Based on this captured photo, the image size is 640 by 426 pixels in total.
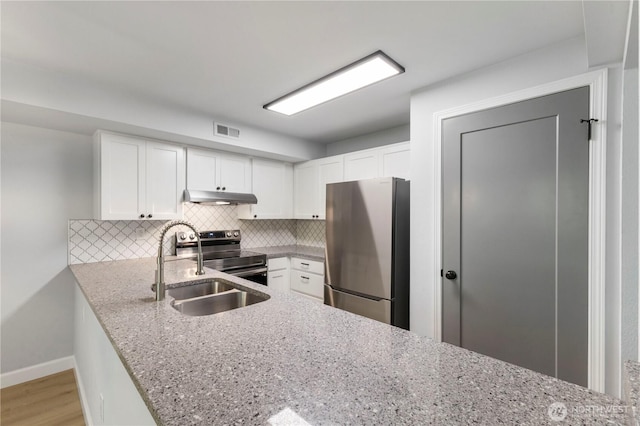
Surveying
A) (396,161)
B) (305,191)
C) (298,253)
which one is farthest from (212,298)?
(305,191)

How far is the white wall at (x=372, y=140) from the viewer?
3.32m

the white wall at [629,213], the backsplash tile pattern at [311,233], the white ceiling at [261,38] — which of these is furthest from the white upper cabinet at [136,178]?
the white wall at [629,213]

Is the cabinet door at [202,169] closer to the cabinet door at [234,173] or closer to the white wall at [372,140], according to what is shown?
the cabinet door at [234,173]

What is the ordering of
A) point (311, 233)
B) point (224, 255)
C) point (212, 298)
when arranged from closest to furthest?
point (212, 298)
point (224, 255)
point (311, 233)

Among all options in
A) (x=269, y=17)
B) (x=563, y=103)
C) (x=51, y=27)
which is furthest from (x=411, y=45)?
(x=51, y=27)

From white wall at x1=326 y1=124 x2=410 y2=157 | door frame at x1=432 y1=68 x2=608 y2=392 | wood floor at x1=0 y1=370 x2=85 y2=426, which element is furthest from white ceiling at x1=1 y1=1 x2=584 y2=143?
wood floor at x1=0 y1=370 x2=85 y2=426

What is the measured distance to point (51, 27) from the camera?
5.15 ft

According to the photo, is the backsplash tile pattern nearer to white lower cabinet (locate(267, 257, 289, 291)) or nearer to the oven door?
white lower cabinet (locate(267, 257, 289, 291))

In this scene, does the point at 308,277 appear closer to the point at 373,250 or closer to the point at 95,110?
the point at 373,250

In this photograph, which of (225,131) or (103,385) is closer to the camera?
(103,385)

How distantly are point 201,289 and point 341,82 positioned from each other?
5.89ft

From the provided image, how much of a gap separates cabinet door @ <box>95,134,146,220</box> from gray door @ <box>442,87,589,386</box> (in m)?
2.73

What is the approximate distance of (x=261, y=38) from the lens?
1676 mm

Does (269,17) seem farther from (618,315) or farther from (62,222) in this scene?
(62,222)
